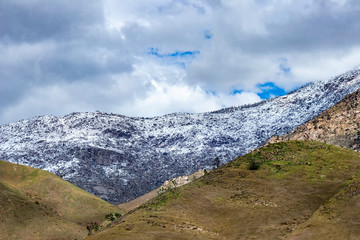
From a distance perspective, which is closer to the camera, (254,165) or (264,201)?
(264,201)

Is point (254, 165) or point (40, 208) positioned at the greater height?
point (40, 208)

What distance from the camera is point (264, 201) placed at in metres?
84.5

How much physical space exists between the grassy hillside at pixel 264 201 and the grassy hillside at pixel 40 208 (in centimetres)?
6912

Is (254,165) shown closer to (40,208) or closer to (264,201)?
(264,201)

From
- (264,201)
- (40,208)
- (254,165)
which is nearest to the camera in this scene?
(264,201)

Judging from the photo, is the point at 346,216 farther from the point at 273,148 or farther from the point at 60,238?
the point at 60,238

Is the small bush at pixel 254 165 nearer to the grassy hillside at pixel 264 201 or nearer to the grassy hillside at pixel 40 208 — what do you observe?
the grassy hillside at pixel 264 201

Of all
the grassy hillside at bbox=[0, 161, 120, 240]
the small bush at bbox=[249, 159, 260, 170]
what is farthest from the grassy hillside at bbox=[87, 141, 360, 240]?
the grassy hillside at bbox=[0, 161, 120, 240]

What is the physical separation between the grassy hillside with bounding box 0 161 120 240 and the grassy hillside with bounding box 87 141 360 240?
69118 millimetres

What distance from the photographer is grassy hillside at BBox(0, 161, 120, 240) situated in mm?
143750

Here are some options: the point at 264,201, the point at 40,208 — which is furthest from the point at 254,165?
the point at 40,208

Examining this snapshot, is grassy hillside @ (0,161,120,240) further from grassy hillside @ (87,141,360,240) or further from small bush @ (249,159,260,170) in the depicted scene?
small bush @ (249,159,260,170)

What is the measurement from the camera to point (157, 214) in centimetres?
8188

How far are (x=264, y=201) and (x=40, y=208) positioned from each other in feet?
341
